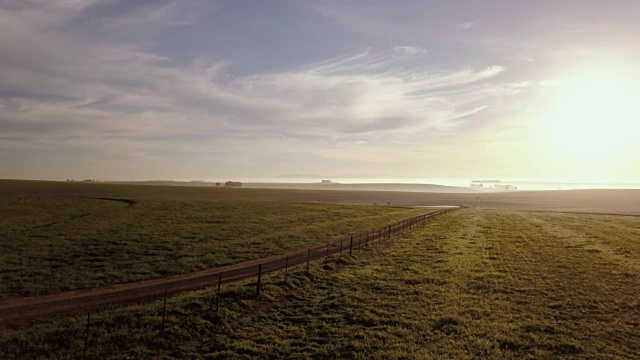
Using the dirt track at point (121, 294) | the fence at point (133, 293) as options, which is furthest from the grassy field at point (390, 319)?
the dirt track at point (121, 294)

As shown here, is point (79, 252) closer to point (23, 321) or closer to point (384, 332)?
point (23, 321)

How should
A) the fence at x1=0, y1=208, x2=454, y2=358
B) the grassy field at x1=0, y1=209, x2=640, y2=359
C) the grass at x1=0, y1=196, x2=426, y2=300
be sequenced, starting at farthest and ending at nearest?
the grass at x1=0, y1=196, x2=426, y2=300, the fence at x1=0, y1=208, x2=454, y2=358, the grassy field at x1=0, y1=209, x2=640, y2=359

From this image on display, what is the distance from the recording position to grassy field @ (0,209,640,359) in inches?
627

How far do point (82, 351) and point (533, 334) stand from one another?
754 inches

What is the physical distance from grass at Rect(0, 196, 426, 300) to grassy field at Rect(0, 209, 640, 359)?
8923 mm

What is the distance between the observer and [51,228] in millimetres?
47781

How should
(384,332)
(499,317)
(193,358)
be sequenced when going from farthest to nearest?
1. (499,317)
2. (384,332)
3. (193,358)

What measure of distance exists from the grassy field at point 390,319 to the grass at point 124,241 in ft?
29.3

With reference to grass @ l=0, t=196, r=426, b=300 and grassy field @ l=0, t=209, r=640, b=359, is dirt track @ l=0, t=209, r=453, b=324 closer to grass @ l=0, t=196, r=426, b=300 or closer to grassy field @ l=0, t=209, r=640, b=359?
grass @ l=0, t=196, r=426, b=300

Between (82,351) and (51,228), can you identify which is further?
(51,228)

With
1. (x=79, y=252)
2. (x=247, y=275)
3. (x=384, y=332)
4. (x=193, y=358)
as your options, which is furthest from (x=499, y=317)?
(x=79, y=252)

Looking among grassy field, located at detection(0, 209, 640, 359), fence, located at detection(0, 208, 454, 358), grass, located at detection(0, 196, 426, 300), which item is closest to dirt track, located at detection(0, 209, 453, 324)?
fence, located at detection(0, 208, 454, 358)

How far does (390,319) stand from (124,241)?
31.1m

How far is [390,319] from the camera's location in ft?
65.0
